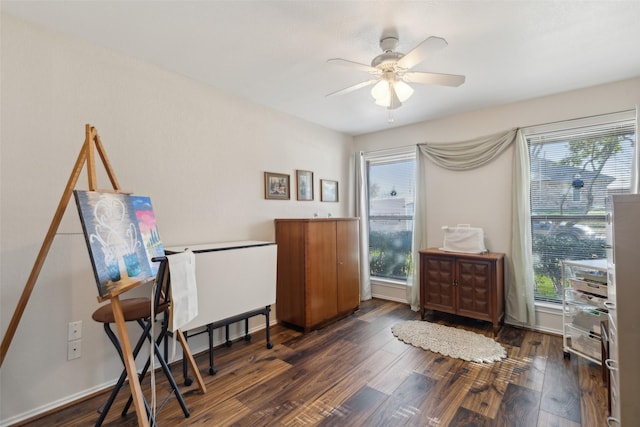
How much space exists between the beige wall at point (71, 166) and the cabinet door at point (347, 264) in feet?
4.27

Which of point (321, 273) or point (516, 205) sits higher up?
point (516, 205)

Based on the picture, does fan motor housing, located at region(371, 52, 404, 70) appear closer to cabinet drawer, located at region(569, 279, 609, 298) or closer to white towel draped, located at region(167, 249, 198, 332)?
white towel draped, located at region(167, 249, 198, 332)

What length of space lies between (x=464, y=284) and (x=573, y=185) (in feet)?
4.92

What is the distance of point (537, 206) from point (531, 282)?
0.84 m

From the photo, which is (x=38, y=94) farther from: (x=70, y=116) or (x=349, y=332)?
(x=349, y=332)

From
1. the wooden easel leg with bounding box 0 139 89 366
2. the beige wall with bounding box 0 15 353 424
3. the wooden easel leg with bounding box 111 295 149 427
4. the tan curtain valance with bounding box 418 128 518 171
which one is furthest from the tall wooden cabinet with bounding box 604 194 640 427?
the beige wall with bounding box 0 15 353 424

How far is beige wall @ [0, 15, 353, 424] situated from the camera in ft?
5.89

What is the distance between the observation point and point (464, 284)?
10.6 feet

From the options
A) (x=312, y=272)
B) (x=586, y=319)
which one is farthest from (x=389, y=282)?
(x=586, y=319)

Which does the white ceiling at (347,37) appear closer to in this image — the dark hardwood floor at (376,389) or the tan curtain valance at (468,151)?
the tan curtain valance at (468,151)

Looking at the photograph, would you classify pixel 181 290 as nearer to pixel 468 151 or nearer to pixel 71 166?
pixel 71 166

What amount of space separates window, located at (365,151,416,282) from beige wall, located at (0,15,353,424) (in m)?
2.31

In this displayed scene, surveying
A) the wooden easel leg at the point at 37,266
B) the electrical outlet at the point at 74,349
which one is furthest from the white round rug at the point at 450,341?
the wooden easel leg at the point at 37,266

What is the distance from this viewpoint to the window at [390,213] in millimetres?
4188
